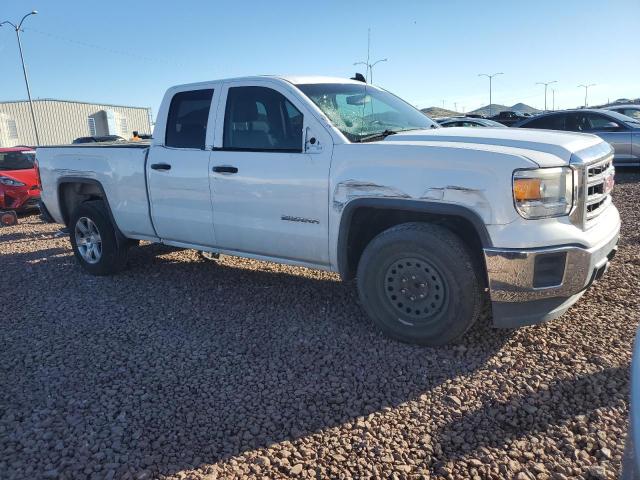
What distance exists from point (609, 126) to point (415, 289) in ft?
33.6

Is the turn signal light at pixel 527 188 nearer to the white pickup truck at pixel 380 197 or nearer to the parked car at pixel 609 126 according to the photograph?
the white pickup truck at pixel 380 197

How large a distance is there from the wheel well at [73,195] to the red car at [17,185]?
4973 millimetres

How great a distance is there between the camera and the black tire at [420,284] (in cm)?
358

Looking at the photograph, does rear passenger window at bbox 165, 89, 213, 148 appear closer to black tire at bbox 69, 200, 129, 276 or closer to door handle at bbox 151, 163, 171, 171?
door handle at bbox 151, 163, 171, 171

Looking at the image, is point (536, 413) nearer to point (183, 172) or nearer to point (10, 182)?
point (183, 172)

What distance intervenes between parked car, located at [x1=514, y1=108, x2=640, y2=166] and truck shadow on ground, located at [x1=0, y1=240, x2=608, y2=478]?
29.9 feet

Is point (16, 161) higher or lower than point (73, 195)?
higher

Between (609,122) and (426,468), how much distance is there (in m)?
11.6

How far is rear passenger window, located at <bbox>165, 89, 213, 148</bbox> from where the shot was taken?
497cm

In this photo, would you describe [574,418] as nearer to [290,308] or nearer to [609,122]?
[290,308]

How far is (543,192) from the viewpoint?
3.27 metres

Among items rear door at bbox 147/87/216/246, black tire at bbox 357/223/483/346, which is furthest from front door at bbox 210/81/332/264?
black tire at bbox 357/223/483/346

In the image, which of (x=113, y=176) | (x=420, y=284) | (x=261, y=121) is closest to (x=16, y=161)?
(x=113, y=176)

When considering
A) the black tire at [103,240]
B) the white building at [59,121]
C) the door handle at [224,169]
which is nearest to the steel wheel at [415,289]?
the door handle at [224,169]
